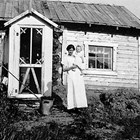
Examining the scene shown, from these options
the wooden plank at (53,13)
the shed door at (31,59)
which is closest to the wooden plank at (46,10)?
the wooden plank at (53,13)

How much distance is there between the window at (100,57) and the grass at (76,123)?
3264 millimetres

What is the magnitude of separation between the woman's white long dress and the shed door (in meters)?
1.45

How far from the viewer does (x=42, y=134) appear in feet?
15.2

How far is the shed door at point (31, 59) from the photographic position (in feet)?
29.5

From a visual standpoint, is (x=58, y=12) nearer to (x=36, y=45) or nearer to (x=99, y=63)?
(x=99, y=63)

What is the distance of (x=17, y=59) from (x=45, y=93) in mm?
1354

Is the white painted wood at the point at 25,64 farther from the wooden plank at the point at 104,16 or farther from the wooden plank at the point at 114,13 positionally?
the wooden plank at the point at 114,13

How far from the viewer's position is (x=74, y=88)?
7.85 m

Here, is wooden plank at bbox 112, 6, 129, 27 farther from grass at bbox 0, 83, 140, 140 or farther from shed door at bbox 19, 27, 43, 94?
shed door at bbox 19, 27, 43, 94

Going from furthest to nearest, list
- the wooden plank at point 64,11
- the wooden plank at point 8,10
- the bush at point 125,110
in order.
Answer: the wooden plank at point 64,11, the wooden plank at point 8,10, the bush at point 125,110

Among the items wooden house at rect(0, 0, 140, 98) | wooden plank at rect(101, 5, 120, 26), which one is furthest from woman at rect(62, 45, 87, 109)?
wooden plank at rect(101, 5, 120, 26)

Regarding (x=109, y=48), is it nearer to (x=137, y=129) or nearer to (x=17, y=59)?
(x=17, y=59)

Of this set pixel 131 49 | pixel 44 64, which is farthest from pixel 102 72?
pixel 44 64

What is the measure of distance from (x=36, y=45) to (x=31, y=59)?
47 centimetres
